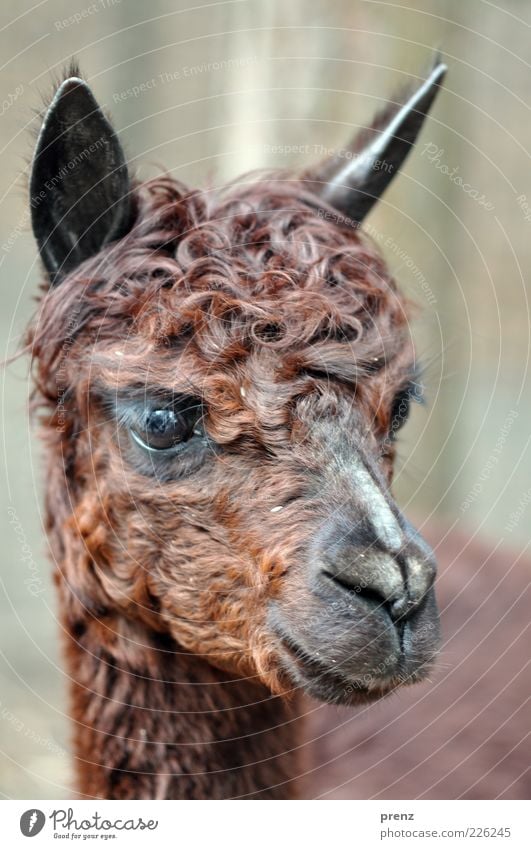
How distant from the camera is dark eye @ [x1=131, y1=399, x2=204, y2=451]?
2.45 meters

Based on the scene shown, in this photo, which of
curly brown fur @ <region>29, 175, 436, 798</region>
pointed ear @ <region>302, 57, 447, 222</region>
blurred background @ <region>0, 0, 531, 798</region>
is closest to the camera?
curly brown fur @ <region>29, 175, 436, 798</region>

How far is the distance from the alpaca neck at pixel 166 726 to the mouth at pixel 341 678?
0.55 meters

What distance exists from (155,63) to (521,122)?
258 cm

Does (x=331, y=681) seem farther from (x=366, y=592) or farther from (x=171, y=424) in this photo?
(x=171, y=424)

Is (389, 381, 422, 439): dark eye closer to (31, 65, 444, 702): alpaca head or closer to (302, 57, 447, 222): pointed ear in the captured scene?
(31, 65, 444, 702): alpaca head

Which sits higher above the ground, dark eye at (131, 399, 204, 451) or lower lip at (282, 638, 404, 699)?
dark eye at (131, 399, 204, 451)

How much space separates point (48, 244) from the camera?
2725mm

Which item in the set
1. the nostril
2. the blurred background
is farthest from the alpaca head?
the blurred background

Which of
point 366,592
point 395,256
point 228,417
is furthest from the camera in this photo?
point 395,256

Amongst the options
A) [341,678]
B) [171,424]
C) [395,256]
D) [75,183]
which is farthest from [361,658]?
[395,256]

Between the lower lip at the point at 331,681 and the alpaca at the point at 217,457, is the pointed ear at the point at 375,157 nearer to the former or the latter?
the alpaca at the point at 217,457
